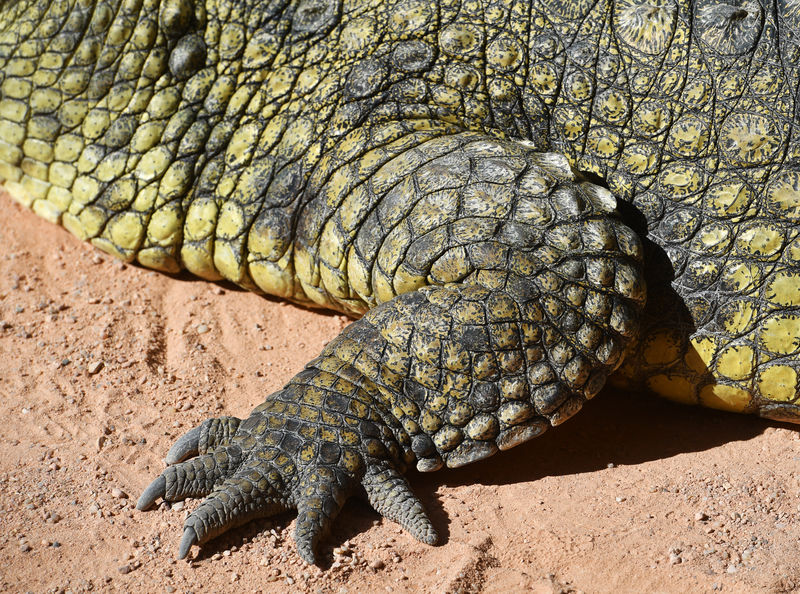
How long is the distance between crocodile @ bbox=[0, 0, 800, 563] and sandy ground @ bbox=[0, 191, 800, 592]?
143 millimetres

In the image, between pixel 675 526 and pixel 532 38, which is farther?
pixel 532 38

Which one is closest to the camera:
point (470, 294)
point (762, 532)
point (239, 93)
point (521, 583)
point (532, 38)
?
point (521, 583)

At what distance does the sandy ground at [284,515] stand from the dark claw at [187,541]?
0.05 m

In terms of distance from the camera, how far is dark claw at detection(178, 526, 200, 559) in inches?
122

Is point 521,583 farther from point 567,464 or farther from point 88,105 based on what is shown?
point 88,105

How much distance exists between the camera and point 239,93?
4336mm

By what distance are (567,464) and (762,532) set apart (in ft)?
2.48

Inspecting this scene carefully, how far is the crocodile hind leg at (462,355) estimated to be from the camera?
3408 mm

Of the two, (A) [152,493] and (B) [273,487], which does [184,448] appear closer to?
(A) [152,493]

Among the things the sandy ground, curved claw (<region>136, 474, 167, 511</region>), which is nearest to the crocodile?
curved claw (<region>136, 474, 167, 511</region>)

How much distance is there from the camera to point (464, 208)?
372 centimetres

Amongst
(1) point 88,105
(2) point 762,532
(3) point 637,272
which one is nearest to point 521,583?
(2) point 762,532

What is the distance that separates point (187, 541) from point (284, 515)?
0.39m

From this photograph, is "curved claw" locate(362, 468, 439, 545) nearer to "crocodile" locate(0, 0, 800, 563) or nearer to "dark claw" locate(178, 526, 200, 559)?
"crocodile" locate(0, 0, 800, 563)
